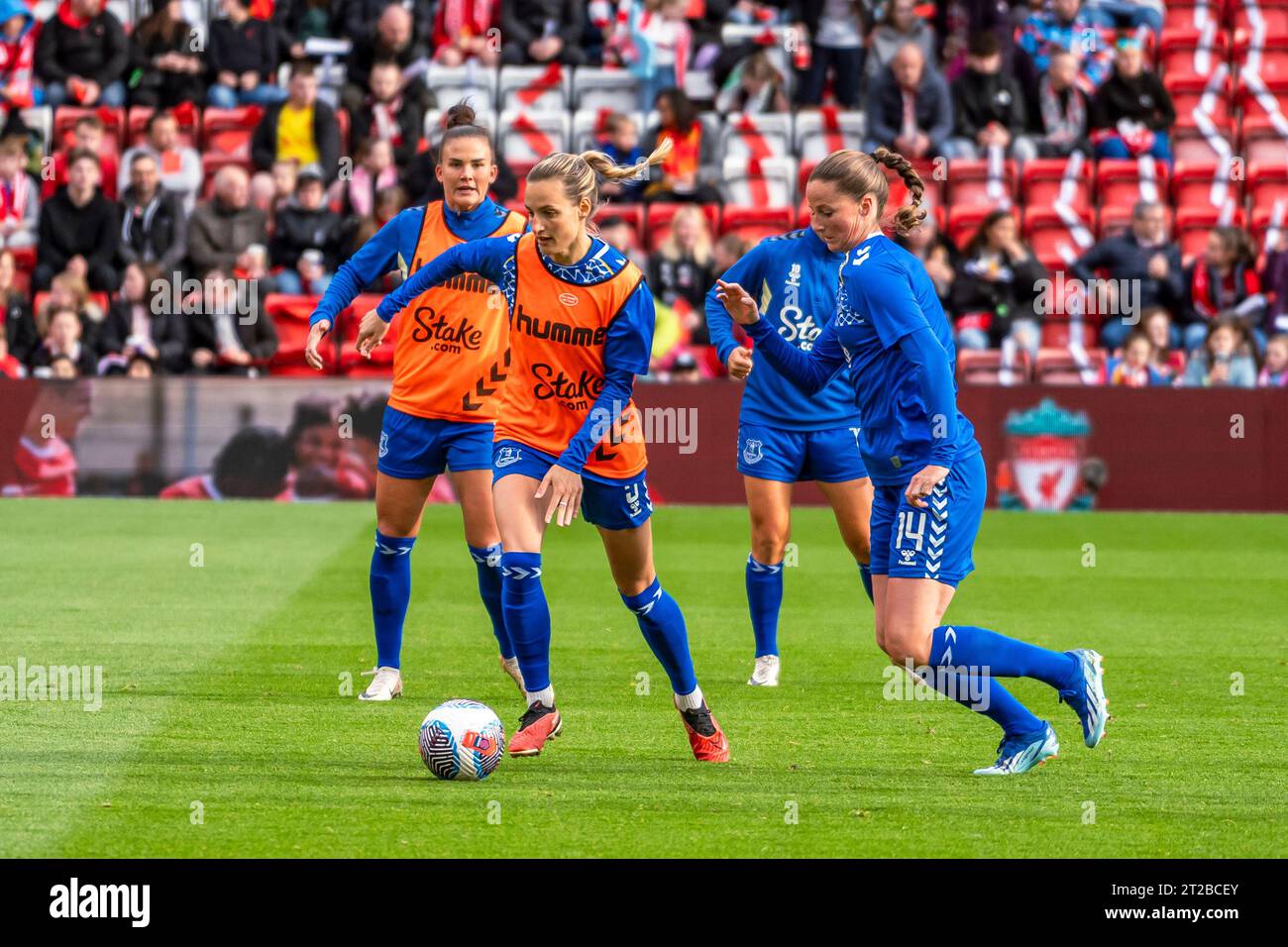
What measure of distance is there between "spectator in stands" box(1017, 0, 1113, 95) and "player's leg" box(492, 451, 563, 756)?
601 inches

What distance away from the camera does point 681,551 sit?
14680mm

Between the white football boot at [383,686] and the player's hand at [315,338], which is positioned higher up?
the player's hand at [315,338]

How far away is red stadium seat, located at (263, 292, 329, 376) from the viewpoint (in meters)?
18.5

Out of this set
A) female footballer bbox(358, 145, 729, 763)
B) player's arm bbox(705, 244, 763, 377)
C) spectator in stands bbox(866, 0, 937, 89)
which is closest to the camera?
female footballer bbox(358, 145, 729, 763)

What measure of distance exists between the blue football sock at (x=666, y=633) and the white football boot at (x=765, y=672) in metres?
1.80

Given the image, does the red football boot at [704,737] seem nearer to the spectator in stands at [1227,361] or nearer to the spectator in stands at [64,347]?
the spectator in stands at [1227,361]

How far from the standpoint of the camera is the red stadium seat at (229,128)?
21.4 meters

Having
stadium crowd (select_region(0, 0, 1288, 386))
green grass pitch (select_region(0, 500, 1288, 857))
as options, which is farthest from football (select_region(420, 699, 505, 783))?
stadium crowd (select_region(0, 0, 1288, 386))

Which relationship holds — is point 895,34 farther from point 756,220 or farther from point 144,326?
point 144,326

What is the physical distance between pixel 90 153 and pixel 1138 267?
33.3 ft

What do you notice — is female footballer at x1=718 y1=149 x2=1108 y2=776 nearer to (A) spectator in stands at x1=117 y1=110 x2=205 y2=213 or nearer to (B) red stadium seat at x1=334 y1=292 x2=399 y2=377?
(B) red stadium seat at x1=334 y1=292 x2=399 y2=377

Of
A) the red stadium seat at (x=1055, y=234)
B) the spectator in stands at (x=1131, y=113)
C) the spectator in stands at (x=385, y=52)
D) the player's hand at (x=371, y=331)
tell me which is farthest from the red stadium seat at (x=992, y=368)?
the player's hand at (x=371, y=331)
